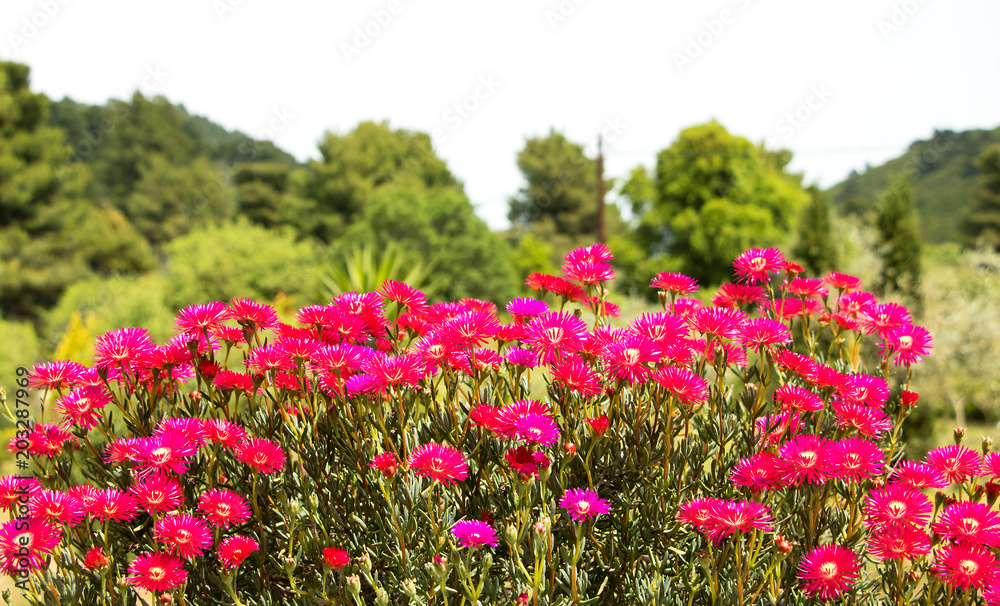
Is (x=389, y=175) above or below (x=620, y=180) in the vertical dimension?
above

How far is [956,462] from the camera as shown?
5.50 feet

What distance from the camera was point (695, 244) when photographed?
2680cm

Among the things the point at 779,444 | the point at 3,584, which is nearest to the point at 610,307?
the point at 779,444

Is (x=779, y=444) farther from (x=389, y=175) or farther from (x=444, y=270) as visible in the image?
(x=389, y=175)

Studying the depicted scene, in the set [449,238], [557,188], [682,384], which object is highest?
Result: [557,188]

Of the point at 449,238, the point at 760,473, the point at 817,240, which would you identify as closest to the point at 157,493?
the point at 760,473

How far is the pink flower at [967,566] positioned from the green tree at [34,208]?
33.4m

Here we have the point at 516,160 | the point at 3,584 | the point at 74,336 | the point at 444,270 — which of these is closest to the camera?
the point at 3,584

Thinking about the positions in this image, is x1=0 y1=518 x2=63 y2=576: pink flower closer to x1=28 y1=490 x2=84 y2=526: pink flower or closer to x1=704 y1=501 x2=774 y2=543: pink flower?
x1=28 y1=490 x2=84 y2=526: pink flower

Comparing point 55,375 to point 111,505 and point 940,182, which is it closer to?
point 111,505

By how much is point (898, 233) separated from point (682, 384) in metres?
25.2

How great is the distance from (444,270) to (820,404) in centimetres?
2451

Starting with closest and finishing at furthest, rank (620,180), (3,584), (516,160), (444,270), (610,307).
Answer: (610,307), (3,584), (444,270), (620,180), (516,160)

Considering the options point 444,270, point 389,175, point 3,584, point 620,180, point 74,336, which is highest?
point 389,175
